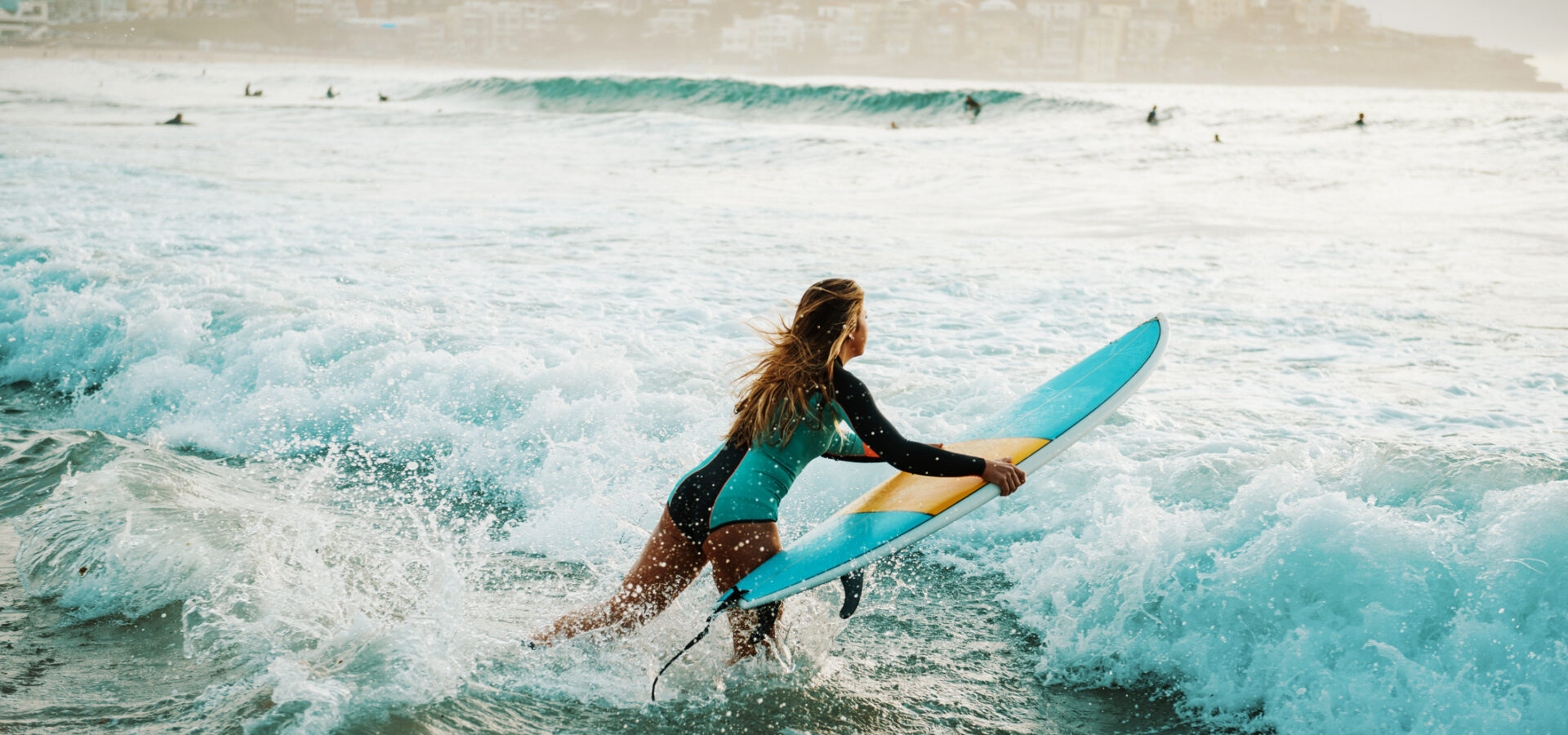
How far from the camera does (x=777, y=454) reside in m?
2.95

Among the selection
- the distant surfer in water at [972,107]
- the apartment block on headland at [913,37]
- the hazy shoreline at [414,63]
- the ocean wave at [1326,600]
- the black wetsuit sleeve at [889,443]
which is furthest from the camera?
the apartment block on headland at [913,37]

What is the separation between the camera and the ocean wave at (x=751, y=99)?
31000mm

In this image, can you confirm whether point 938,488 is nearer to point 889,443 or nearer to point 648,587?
point 889,443

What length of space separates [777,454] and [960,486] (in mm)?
588

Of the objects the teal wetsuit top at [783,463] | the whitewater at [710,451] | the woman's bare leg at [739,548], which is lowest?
the whitewater at [710,451]

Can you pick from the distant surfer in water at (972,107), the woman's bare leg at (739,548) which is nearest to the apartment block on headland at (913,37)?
the distant surfer in water at (972,107)

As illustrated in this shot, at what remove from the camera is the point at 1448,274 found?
8742mm

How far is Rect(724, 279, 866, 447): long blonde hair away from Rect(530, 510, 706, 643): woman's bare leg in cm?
43

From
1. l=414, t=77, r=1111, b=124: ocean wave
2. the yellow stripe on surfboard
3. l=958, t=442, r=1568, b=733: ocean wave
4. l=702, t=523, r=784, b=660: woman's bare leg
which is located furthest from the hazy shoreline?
l=702, t=523, r=784, b=660: woman's bare leg

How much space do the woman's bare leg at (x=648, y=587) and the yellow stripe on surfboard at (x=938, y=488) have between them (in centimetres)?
59

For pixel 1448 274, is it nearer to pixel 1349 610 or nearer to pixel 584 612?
pixel 1349 610

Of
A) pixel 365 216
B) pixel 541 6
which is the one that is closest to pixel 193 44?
pixel 541 6

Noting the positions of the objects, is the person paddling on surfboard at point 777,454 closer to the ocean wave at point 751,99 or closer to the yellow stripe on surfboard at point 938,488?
the yellow stripe on surfboard at point 938,488

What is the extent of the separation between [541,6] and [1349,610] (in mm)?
162805
